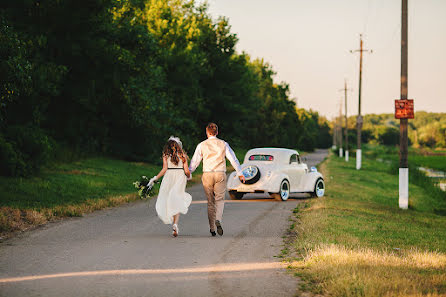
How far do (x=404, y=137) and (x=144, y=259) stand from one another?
14.2 metres

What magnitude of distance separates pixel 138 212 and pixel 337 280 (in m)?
9.83

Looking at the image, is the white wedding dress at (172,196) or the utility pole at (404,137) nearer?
the white wedding dress at (172,196)

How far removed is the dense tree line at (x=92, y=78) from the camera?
67.1 feet

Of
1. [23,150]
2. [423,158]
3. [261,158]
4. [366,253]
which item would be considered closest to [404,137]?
[261,158]

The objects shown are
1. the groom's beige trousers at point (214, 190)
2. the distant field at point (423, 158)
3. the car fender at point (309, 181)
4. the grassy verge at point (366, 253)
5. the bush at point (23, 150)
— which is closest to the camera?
the grassy verge at point (366, 253)

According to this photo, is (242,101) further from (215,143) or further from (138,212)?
(215,143)

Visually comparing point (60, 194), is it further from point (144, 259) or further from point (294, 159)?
point (144, 259)

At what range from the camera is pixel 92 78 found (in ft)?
95.1

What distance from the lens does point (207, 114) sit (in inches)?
2267

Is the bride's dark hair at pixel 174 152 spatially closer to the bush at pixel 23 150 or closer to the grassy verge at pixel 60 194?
the grassy verge at pixel 60 194

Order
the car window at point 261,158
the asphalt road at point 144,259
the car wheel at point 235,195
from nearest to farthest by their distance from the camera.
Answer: the asphalt road at point 144,259, the car window at point 261,158, the car wheel at point 235,195

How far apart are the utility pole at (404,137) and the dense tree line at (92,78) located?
12420 mm

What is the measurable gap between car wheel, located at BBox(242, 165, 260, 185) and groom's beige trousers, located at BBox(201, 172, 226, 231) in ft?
26.2

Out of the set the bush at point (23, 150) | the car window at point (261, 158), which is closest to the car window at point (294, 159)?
the car window at point (261, 158)
